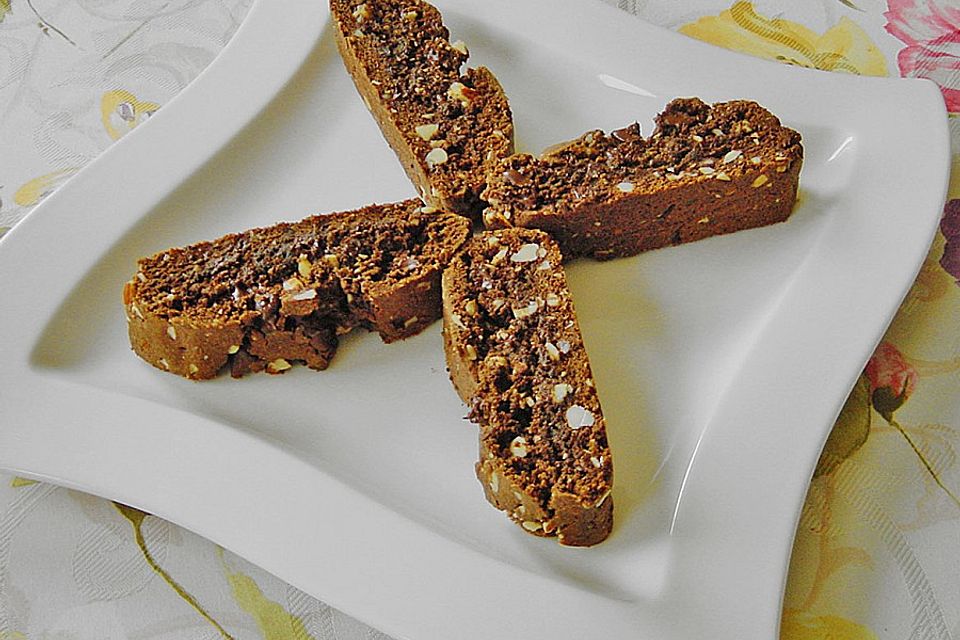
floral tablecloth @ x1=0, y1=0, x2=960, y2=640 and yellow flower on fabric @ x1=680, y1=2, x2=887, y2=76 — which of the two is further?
yellow flower on fabric @ x1=680, y1=2, x2=887, y2=76

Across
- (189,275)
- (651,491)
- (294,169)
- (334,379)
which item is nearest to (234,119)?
(294,169)

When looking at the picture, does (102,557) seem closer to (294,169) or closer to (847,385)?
(294,169)

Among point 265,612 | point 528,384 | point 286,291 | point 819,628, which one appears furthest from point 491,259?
point 819,628

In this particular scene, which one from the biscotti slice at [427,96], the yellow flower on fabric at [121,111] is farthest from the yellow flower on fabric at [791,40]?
the yellow flower on fabric at [121,111]

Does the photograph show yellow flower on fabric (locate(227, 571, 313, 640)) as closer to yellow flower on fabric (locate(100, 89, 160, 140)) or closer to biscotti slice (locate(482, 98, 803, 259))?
biscotti slice (locate(482, 98, 803, 259))

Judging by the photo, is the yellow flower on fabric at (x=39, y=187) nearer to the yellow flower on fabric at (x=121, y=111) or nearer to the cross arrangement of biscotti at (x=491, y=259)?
the yellow flower on fabric at (x=121, y=111)

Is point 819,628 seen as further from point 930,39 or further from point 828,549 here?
point 930,39

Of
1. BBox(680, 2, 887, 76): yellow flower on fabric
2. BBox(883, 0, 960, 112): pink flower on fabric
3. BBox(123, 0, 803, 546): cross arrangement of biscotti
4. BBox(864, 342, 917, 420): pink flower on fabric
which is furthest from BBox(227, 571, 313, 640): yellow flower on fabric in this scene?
BBox(883, 0, 960, 112): pink flower on fabric
